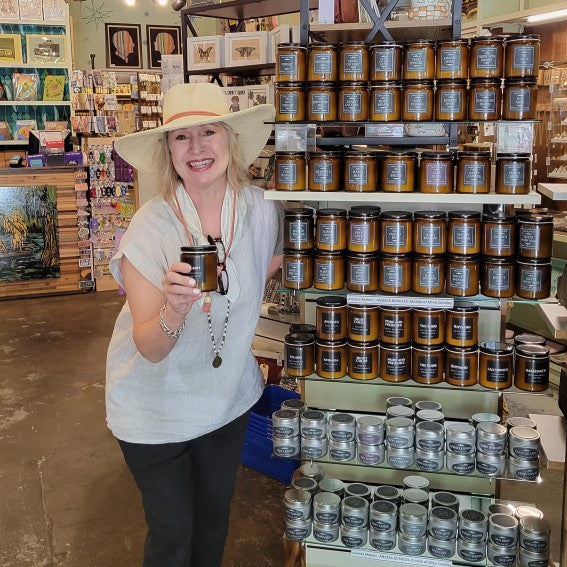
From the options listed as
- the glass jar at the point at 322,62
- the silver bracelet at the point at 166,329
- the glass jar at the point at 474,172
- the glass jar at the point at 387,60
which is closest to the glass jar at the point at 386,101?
the glass jar at the point at 387,60

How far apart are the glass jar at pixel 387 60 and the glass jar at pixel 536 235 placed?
22.2 inches

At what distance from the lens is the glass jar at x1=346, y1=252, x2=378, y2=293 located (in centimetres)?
220

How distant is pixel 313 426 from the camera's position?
93.5 inches

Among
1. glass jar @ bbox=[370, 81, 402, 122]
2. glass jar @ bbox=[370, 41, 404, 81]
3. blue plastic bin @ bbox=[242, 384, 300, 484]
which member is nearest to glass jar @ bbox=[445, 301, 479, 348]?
glass jar @ bbox=[370, 81, 402, 122]

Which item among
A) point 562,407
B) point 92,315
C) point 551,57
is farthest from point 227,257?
point 92,315

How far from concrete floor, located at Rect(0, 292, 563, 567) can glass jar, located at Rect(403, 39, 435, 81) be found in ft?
5.24

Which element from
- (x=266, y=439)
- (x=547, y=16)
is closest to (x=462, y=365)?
(x=266, y=439)

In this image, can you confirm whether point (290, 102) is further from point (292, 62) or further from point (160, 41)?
point (160, 41)

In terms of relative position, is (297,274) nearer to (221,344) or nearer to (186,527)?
(221,344)

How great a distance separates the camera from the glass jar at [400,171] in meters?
2.14

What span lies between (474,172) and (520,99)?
0.23 metres

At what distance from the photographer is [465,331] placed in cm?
221

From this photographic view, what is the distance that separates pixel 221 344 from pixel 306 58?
2.92ft

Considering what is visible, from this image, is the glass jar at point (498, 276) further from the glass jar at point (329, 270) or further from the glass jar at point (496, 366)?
the glass jar at point (329, 270)
